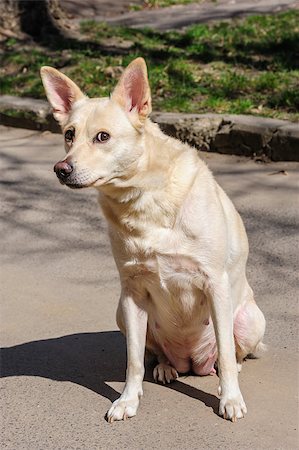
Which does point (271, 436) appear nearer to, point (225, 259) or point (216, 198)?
point (225, 259)

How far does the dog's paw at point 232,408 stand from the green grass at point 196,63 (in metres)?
4.58

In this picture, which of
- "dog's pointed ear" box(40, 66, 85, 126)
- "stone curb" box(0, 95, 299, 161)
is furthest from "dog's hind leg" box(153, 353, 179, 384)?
"stone curb" box(0, 95, 299, 161)

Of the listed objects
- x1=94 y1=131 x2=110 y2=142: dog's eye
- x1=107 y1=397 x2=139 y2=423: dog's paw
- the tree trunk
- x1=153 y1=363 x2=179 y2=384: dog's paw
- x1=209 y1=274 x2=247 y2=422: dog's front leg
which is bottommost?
the tree trunk

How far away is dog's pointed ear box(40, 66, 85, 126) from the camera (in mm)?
4410

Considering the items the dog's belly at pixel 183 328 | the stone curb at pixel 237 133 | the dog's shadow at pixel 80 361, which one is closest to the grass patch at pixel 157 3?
the stone curb at pixel 237 133

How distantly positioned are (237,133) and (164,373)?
3.99 meters

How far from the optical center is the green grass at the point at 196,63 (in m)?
9.05

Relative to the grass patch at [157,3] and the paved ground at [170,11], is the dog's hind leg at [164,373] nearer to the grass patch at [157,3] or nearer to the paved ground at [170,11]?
the paved ground at [170,11]

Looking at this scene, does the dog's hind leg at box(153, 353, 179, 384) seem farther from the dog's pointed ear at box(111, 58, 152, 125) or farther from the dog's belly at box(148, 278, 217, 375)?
the dog's pointed ear at box(111, 58, 152, 125)

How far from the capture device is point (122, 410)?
4.19m

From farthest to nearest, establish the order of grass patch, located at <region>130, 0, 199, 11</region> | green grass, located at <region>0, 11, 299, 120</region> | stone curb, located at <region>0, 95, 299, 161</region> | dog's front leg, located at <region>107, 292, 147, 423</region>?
grass patch, located at <region>130, 0, 199, 11</region> < green grass, located at <region>0, 11, 299, 120</region> < stone curb, located at <region>0, 95, 299, 161</region> < dog's front leg, located at <region>107, 292, 147, 423</region>

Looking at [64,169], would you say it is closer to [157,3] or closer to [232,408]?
[232,408]

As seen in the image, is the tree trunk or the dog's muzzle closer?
the dog's muzzle

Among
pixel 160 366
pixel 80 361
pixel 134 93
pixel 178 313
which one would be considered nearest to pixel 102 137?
pixel 134 93
